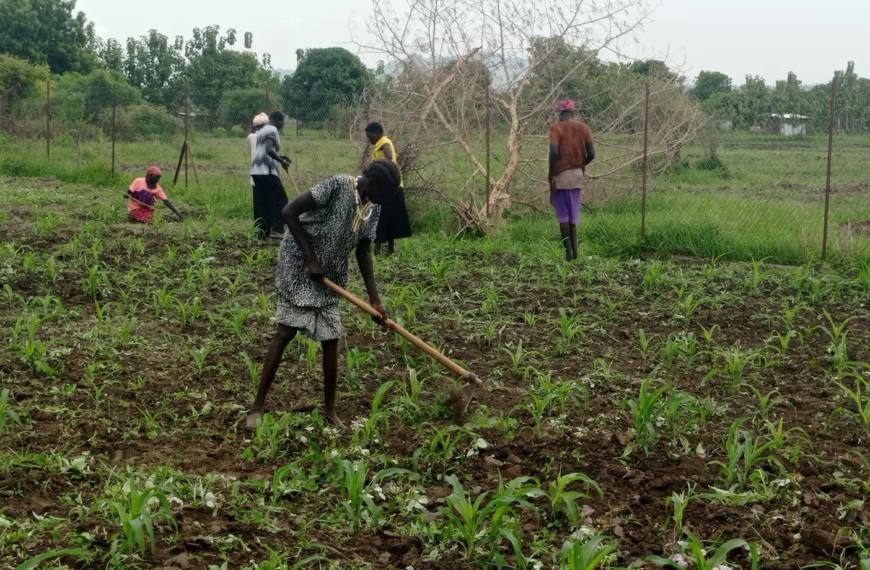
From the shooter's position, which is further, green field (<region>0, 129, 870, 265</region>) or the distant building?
the distant building

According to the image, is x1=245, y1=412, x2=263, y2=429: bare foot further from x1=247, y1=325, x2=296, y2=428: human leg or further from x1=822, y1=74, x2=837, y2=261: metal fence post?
x1=822, y1=74, x2=837, y2=261: metal fence post

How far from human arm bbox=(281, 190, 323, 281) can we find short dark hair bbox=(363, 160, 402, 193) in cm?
32

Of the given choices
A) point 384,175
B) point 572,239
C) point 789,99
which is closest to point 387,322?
point 384,175

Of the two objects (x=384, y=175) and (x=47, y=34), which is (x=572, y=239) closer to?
(x=384, y=175)

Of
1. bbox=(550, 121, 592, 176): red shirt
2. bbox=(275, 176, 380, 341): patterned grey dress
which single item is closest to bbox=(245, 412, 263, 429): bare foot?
bbox=(275, 176, 380, 341): patterned grey dress

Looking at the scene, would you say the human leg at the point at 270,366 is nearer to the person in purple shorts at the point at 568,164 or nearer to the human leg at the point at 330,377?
the human leg at the point at 330,377

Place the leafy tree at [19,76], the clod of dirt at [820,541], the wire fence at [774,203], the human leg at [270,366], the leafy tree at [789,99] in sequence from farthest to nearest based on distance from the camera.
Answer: the leafy tree at [19,76], the leafy tree at [789,99], the wire fence at [774,203], the human leg at [270,366], the clod of dirt at [820,541]

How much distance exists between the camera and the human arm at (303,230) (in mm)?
5000

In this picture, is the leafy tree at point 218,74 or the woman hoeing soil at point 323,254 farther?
Answer: the leafy tree at point 218,74

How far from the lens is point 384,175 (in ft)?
16.2

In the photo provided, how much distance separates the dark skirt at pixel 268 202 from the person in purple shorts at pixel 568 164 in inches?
116

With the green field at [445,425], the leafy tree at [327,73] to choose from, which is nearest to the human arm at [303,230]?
the green field at [445,425]

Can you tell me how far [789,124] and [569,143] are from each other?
13.8ft

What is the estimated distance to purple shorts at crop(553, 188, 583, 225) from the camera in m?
10.0
